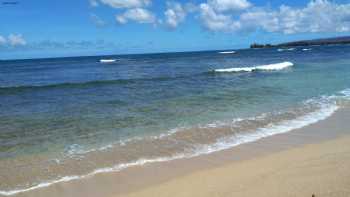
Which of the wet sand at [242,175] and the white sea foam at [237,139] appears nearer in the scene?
the wet sand at [242,175]

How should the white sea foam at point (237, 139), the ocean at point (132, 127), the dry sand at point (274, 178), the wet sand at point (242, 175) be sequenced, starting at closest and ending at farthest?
the dry sand at point (274, 178) < the wet sand at point (242, 175) < the white sea foam at point (237, 139) < the ocean at point (132, 127)

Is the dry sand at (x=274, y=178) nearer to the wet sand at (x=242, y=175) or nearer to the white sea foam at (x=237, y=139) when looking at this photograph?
the wet sand at (x=242, y=175)

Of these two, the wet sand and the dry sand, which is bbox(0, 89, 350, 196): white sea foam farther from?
the dry sand

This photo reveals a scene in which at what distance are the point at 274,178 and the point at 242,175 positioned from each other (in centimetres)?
60

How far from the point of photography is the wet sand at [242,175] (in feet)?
17.4

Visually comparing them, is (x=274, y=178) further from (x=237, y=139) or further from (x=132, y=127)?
(x=132, y=127)

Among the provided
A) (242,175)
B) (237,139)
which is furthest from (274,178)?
(237,139)

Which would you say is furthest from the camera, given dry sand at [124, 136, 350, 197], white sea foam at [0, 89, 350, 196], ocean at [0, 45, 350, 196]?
ocean at [0, 45, 350, 196]

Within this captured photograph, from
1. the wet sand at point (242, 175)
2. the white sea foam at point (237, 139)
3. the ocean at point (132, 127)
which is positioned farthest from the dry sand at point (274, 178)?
the ocean at point (132, 127)

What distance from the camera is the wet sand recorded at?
5.31 metres

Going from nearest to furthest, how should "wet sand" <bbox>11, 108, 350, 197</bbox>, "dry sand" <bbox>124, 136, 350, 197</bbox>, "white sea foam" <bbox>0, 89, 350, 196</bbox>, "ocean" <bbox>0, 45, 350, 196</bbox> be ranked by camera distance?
"dry sand" <bbox>124, 136, 350, 197</bbox>
"wet sand" <bbox>11, 108, 350, 197</bbox>
"white sea foam" <bbox>0, 89, 350, 196</bbox>
"ocean" <bbox>0, 45, 350, 196</bbox>

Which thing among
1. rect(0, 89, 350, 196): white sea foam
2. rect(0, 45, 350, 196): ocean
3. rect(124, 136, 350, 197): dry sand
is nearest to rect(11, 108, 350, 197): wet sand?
rect(124, 136, 350, 197): dry sand

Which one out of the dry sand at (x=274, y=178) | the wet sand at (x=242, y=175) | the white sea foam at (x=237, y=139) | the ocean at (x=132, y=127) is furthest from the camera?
the ocean at (x=132, y=127)

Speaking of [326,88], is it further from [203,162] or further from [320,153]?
[203,162]
